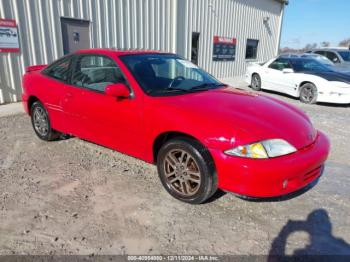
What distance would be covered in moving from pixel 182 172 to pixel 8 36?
6239mm

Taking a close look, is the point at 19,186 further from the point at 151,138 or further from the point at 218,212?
the point at 218,212

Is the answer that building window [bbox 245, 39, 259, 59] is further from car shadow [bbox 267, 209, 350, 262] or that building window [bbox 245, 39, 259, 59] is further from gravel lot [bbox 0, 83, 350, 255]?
car shadow [bbox 267, 209, 350, 262]

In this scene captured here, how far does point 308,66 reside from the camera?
8688 millimetres

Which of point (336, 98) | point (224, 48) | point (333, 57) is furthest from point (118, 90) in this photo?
point (333, 57)

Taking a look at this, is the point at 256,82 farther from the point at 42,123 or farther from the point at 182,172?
the point at 182,172

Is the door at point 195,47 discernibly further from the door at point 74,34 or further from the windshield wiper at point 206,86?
the windshield wiper at point 206,86

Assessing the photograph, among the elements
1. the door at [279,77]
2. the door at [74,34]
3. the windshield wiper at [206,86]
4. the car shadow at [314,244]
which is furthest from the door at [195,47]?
the car shadow at [314,244]

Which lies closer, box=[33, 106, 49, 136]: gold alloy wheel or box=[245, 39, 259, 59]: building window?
box=[33, 106, 49, 136]: gold alloy wheel

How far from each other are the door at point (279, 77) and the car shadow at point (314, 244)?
675cm

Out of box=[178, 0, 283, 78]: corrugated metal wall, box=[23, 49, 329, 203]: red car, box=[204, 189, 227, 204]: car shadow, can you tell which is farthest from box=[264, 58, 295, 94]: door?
box=[204, 189, 227, 204]: car shadow

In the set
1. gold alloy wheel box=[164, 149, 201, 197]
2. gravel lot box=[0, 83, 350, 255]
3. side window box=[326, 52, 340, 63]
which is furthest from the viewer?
side window box=[326, 52, 340, 63]

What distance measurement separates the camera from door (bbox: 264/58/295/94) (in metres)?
8.83

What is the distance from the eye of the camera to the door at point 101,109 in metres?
3.25

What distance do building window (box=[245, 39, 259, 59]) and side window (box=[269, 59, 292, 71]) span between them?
7151 millimetres
